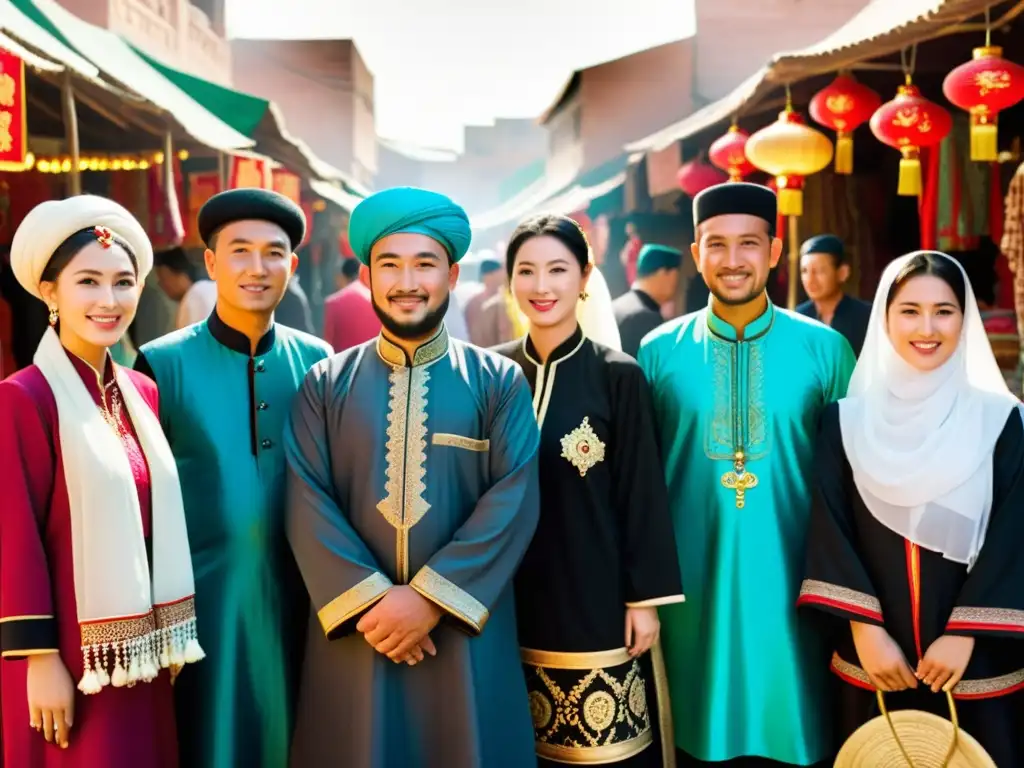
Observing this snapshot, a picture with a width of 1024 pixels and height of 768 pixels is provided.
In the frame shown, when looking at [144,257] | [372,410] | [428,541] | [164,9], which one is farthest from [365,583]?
[164,9]

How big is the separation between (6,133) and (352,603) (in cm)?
317

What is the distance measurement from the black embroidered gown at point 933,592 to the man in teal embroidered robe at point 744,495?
0.20m

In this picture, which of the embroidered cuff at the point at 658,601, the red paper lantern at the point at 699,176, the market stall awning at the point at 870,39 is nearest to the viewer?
the embroidered cuff at the point at 658,601

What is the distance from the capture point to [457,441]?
8.87 ft

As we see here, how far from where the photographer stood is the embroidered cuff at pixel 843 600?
2.76 m

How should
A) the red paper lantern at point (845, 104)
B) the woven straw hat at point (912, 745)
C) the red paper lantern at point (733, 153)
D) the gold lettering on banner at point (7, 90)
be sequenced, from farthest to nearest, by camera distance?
the red paper lantern at point (733, 153) < the red paper lantern at point (845, 104) < the gold lettering on banner at point (7, 90) < the woven straw hat at point (912, 745)

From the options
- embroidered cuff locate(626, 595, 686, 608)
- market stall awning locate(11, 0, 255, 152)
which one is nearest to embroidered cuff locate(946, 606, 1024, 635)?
embroidered cuff locate(626, 595, 686, 608)

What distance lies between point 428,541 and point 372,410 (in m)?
0.40

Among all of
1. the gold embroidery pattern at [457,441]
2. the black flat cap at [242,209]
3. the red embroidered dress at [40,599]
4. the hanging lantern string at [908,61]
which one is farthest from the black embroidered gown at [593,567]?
the hanging lantern string at [908,61]

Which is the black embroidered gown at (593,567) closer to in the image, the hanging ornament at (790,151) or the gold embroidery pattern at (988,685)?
the gold embroidery pattern at (988,685)

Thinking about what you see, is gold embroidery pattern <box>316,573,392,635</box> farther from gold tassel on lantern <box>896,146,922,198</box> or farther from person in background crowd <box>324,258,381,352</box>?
person in background crowd <box>324,258,381,352</box>

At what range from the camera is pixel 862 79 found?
289 inches

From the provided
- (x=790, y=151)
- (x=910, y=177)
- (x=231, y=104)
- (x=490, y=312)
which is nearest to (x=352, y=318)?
(x=490, y=312)

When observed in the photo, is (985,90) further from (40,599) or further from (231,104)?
(231,104)
